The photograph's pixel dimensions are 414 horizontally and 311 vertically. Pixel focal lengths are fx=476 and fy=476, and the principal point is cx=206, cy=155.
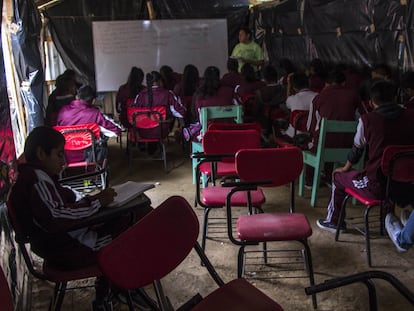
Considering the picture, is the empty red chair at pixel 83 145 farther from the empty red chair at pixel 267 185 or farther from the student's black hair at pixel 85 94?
the empty red chair at pixel 267 185

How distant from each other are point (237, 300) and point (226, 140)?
66.8 inches

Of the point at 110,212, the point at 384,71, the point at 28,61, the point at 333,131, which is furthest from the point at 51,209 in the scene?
the point at 384,71

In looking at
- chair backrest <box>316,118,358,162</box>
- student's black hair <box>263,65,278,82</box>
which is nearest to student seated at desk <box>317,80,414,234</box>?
chair backrest <box>316,118,358,162</box>

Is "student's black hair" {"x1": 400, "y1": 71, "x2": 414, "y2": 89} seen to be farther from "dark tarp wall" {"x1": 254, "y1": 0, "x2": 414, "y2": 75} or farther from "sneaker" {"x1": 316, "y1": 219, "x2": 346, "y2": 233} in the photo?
"sneaker" {"x1": 316, "y1": 219, "x2": 346, "y2": 233}

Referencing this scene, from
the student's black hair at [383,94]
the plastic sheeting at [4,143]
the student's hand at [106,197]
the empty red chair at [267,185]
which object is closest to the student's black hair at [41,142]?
the plastic sheeting at [4,143]

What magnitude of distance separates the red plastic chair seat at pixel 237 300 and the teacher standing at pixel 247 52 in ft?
19.4

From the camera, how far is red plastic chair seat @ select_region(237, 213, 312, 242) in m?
2.28

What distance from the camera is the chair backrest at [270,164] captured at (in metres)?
2.52

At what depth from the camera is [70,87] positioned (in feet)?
15.5

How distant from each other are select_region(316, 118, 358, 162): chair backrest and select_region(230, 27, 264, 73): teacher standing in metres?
3.85

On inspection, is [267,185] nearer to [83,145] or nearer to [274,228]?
[274,228]

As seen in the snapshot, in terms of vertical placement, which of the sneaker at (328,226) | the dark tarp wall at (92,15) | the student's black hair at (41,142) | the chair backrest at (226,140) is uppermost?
the dark tarp wall at (92,15)

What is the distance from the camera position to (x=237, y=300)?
5.41 ft

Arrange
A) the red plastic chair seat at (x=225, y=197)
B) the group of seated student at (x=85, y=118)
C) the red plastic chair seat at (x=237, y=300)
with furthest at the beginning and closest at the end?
the group of seated student at (x=85, y=118) < the red plastic chair seat at (x=225, y=197) < the red plastic chair seat at (x=237, y=300)
